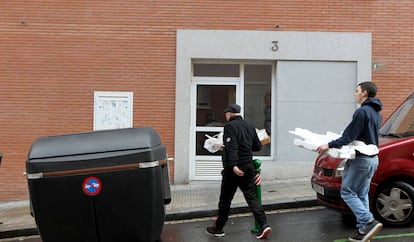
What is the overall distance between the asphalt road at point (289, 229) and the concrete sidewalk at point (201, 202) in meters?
0.13

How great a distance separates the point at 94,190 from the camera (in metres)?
4.03

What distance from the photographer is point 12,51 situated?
9.37 m

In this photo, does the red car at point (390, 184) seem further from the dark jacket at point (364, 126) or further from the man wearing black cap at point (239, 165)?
the man wearing black cap at point (239, 165)

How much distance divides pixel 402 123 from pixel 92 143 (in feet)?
14.4

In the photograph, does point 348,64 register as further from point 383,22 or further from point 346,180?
point 346,180

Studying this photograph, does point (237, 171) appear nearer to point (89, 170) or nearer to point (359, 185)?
point (359, 185)

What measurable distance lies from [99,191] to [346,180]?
2786 mm

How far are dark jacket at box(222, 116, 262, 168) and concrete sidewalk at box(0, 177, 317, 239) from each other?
1.82 metres

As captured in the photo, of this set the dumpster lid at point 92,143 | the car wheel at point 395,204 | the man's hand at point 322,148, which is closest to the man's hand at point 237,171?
the man's hand at point 322,148

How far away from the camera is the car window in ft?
20.2

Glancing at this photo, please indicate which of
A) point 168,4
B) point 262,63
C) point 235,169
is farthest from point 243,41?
point 235,169

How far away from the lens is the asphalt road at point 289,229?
5.66 meters

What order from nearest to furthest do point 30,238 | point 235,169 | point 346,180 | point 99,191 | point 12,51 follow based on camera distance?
point 99,191 → point 346,180 → point 235,169 → point 30,238 → point 12,51

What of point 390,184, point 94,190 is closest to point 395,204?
A: point 390,184
